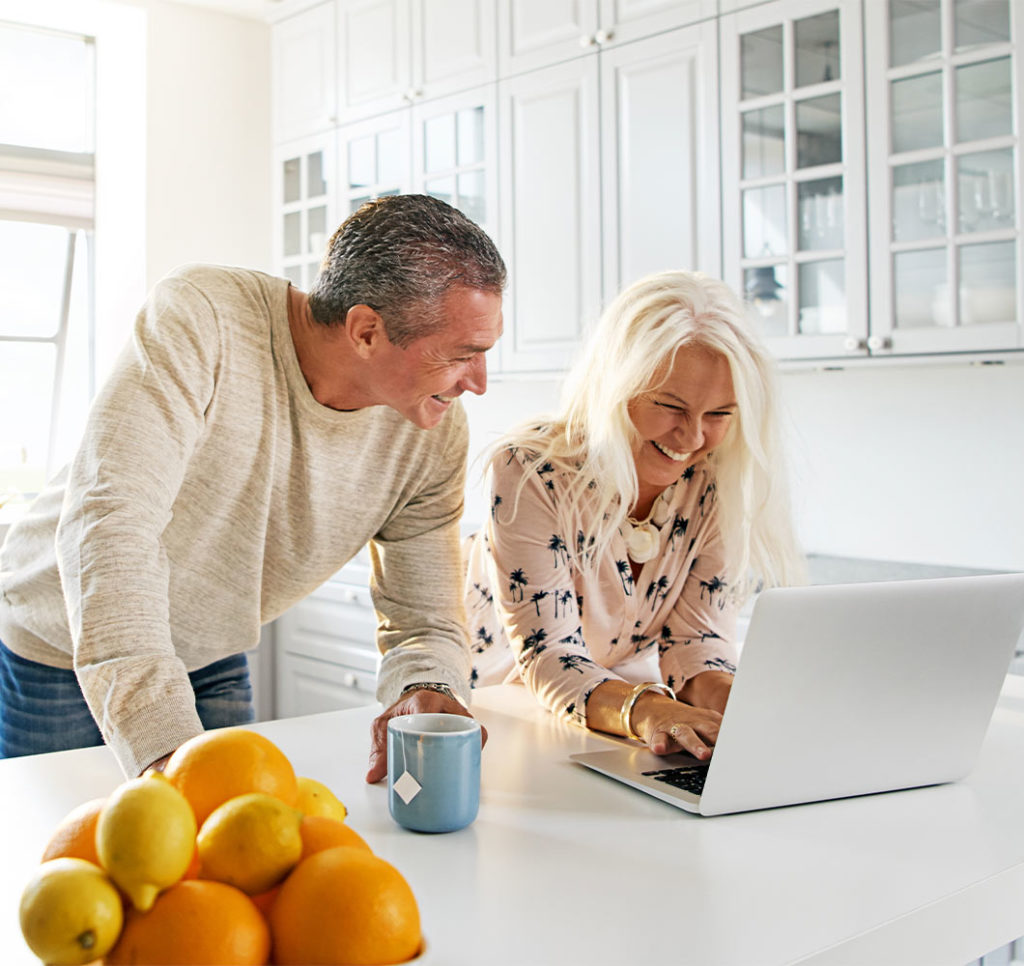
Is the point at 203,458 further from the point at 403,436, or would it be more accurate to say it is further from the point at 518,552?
the point at 518,552

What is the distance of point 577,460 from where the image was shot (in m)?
1.57

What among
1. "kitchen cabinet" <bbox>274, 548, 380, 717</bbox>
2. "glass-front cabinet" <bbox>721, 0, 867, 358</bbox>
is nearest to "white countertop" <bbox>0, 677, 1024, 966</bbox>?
"glass-front cabinet" <bbox>721, 0, 867, 358</bbox>

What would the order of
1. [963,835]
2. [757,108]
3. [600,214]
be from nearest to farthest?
1. [963,835]
2. [757,108]
3. [600,214]

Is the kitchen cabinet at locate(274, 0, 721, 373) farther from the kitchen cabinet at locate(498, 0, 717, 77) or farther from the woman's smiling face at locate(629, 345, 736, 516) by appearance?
the woman's smiling face at locate(629, 345, 736, 516)

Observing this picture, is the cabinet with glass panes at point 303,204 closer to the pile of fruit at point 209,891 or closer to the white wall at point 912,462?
the white wall at point 912,462

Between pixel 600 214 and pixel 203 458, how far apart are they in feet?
6.23

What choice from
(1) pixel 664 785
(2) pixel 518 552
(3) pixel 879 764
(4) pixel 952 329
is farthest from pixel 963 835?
(4) pixel 952 329

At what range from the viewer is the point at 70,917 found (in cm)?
61

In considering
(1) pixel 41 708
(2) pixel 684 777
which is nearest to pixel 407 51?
(1) pixel 41 708

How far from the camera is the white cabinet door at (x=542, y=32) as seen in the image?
2984 mm

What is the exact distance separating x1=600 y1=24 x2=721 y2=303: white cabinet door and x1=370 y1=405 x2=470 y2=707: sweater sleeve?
1.43 m

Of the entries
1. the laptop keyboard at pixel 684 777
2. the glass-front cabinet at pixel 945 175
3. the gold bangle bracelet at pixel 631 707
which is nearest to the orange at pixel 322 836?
the laptop keyboard at pixel 684 777

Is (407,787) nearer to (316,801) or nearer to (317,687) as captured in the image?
(316,801)

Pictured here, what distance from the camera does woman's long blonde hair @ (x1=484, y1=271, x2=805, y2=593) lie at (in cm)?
152
